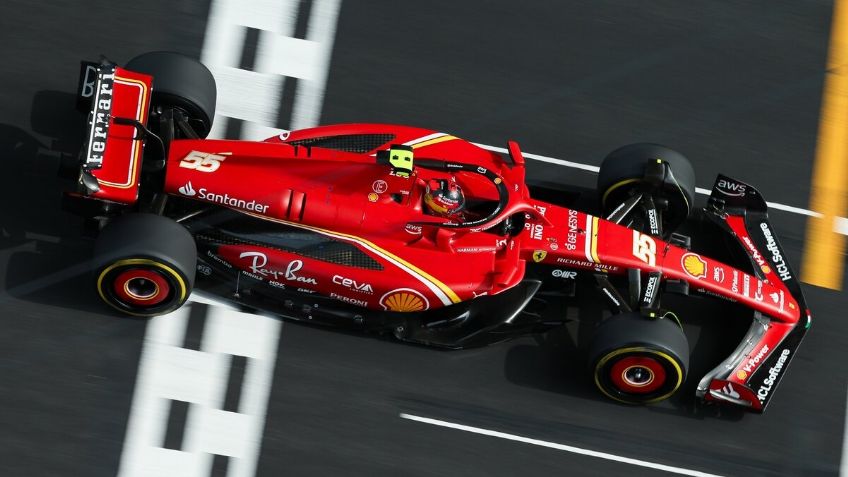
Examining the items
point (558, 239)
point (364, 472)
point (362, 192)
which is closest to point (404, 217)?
point (362, 192)

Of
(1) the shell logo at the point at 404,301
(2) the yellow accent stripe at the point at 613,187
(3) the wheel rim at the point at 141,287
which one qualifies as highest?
(2) the yellow accent stripe at the point at 613,187

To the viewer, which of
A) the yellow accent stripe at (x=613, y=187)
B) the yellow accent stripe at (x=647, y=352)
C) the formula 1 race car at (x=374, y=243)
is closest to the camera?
the formula 1 race car at (x=374, y=243)

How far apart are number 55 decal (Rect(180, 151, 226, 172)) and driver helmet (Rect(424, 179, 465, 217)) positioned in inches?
79.2

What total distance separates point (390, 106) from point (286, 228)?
10.0 feet

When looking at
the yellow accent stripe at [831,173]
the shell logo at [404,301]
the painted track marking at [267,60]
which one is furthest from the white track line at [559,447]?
the painted track marking at [267,60]

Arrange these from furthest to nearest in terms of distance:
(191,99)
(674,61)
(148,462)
A: (674,61)
(191,99)
(148,462)

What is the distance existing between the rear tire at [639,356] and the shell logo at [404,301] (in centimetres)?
172

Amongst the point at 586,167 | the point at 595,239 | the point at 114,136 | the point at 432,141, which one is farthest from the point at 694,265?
the point at 114,136

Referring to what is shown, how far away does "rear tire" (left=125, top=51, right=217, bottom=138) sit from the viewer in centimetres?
1166

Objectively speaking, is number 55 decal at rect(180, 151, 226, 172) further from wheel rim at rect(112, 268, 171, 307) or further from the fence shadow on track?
the fence shadow on track

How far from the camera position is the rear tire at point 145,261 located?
10.6 meters

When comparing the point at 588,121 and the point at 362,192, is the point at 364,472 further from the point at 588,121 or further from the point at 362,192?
the point at 588,121

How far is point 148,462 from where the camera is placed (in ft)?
35.9

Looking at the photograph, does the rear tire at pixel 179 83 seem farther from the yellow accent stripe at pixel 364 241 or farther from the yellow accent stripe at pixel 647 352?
the yellow accent stripe at pixel 647 352
